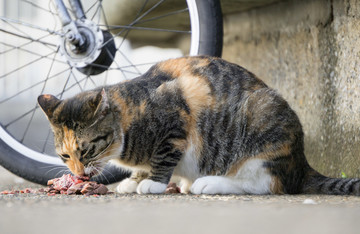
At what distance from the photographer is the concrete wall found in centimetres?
266

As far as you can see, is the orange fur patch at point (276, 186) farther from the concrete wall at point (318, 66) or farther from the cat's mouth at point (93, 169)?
the cat's mouth at point (93, 169)

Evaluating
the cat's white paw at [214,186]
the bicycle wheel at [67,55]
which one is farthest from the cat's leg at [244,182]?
the bicycle wheel at [67,55]

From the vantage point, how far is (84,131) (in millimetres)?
2266

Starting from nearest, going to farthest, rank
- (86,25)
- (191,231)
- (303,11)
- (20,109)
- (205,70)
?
(191,231)
(205,70)
(86,25)
(303,11)
(20,109)

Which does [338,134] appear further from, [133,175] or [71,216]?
[71,216]

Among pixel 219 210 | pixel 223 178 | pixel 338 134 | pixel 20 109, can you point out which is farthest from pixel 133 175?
pixel 20 109

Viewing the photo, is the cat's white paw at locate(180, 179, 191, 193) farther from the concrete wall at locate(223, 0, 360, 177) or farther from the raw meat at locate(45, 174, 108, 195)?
the concrete wall at locate(223, 0, 360, 177)

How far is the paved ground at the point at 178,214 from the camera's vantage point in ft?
4.47

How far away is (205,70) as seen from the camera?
2.48 meters

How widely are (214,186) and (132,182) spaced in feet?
1.43

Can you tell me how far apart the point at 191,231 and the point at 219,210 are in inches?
14.9

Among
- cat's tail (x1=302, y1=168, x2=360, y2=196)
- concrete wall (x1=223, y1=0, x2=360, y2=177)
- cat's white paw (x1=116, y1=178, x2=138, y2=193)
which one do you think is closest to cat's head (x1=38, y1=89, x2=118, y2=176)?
cat's white paw (x1=116, y1=178, x2=138, y2=193)

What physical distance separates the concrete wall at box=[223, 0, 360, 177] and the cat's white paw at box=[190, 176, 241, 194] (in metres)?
0.72

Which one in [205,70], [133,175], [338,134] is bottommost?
[133,175]
